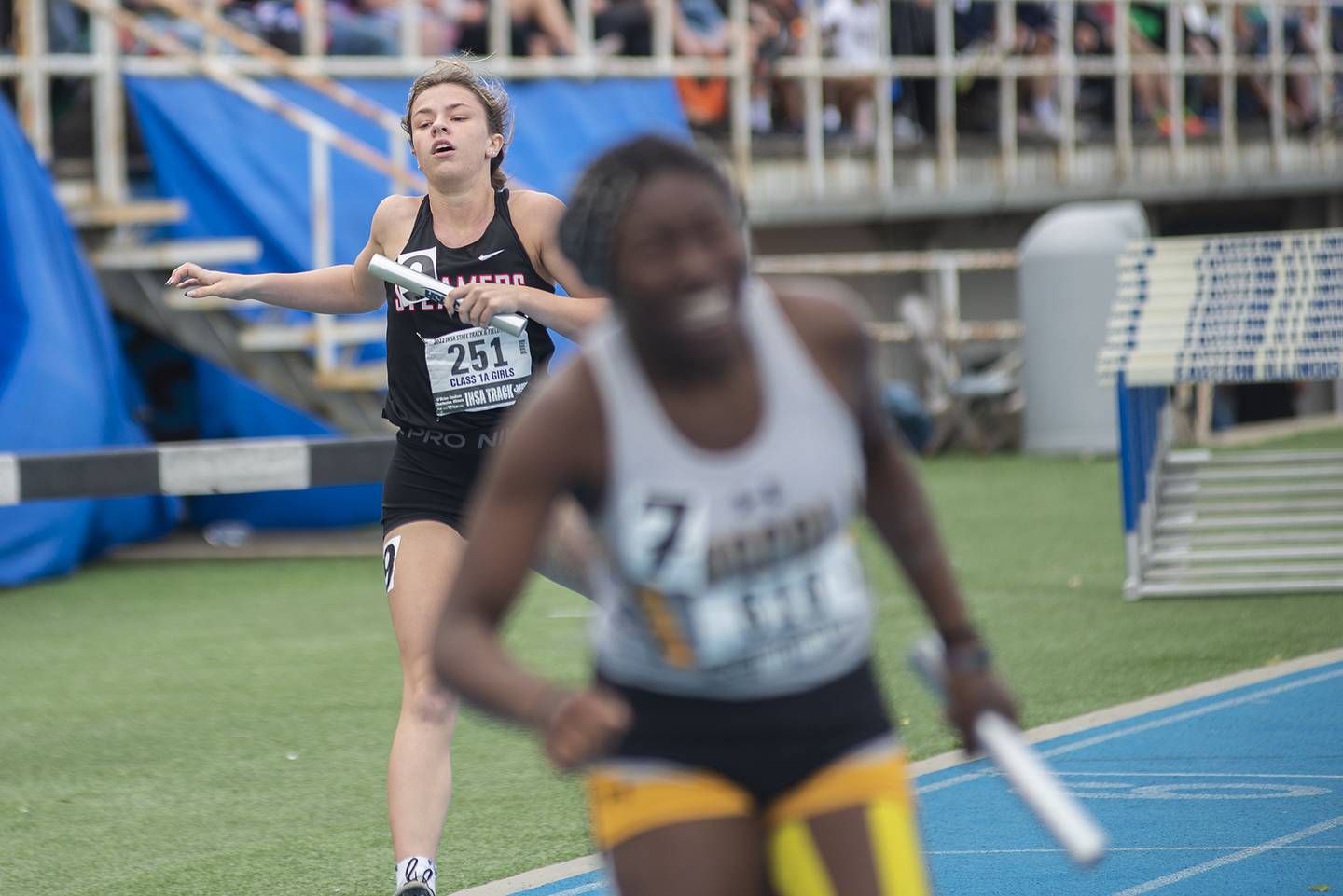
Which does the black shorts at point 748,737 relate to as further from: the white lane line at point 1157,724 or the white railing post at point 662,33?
the white railing post at point 662,33

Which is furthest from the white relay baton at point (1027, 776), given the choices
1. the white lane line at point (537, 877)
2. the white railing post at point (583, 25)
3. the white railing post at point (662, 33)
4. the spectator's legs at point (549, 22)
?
the white railing post at point (662, 33)

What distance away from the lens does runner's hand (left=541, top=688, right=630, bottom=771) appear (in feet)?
9.37

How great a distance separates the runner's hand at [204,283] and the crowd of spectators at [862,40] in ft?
31.2

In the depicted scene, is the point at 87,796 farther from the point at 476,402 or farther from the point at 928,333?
the point at 928,333

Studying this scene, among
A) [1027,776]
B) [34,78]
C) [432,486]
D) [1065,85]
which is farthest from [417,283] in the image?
[1065,85]

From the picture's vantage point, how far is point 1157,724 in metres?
7.51

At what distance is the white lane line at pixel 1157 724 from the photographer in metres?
6.78

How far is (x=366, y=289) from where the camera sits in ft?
18.4

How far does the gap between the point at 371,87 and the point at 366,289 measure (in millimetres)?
10811

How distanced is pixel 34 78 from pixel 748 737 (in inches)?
480

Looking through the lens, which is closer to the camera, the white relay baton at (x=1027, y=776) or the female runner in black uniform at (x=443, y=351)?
the white relay baton at (x=1027, y=776)

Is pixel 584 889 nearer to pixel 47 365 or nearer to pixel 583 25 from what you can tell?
pixel 47 365

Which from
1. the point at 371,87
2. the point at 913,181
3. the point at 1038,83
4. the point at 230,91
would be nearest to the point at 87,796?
the point at 230,91

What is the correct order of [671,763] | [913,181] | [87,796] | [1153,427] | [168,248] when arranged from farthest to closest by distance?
[913,181], [168,248], [1153,427], [87,796], [671,763]
